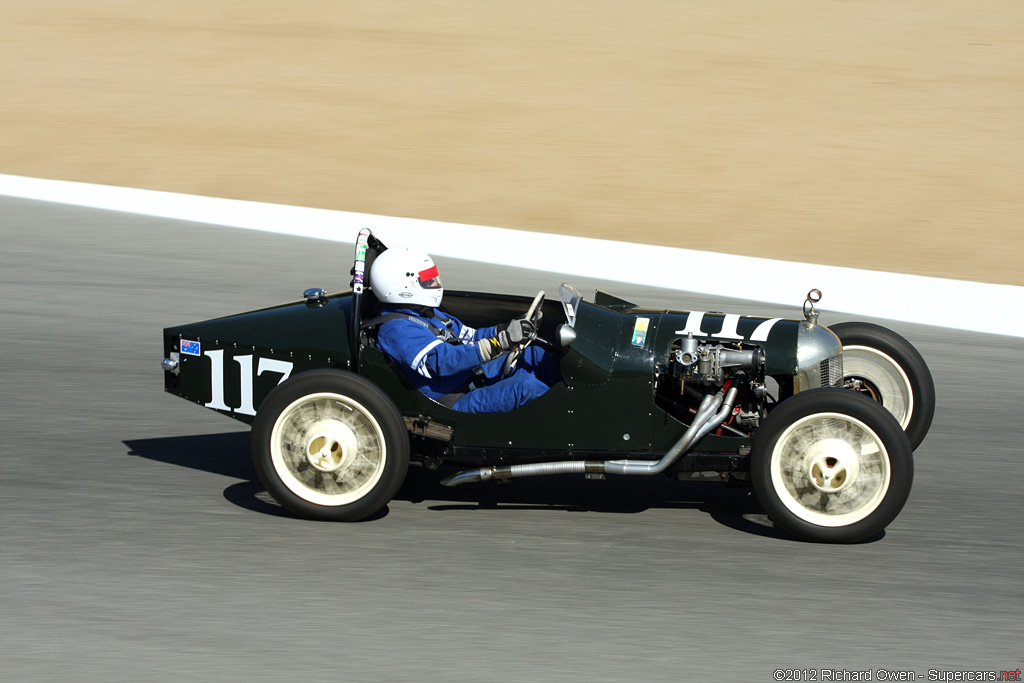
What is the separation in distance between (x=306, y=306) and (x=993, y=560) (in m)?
3.29

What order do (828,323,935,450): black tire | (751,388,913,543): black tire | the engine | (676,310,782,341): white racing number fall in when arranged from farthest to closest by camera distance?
(828,323,935,450): black tire
(676,310,782,341): white racing number
the engine
(751,388,913,543): black tire

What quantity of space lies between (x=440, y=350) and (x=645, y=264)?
20.3 feet

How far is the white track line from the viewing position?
10227mm

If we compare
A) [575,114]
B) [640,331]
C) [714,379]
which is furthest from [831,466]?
[575,114]

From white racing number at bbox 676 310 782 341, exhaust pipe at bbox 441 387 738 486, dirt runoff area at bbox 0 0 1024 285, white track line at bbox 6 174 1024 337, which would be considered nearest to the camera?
exhaust pipe at bbox 441 387 738 486

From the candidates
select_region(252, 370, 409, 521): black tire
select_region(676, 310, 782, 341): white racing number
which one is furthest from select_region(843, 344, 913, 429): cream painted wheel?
select_region(252, 370, 409, 521): black tire

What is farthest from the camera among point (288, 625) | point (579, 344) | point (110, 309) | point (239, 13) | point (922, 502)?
point (239, 13)

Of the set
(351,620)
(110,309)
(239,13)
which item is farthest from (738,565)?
(239,13)

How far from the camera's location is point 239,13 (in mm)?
27000

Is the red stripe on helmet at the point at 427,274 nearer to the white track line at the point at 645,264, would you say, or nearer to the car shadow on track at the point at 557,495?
the car shadow on track at the point at 557,495

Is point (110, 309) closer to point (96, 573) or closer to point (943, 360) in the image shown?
point (96, 573)

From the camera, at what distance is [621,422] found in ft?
17.9

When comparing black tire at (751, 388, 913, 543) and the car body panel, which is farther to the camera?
the car body panel

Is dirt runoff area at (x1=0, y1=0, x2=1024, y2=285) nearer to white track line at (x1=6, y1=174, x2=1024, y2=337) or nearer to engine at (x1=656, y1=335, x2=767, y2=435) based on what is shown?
white track line at (x1=6, y1=174, x2=1024, y2=337)
